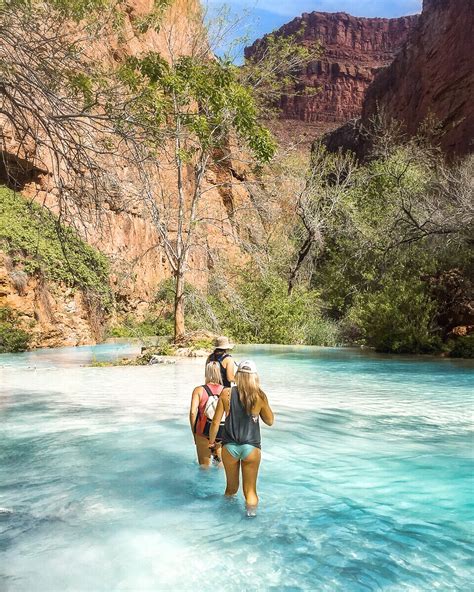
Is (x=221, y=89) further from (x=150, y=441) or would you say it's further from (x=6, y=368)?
(x=6, y=368)

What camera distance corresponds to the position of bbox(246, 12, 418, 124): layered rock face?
331ft

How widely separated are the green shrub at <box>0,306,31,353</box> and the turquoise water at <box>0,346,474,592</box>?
8.51 metres

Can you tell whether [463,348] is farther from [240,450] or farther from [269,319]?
[240,450]

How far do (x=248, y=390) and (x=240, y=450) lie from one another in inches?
18.1

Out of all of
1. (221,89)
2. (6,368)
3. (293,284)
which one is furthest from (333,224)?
(221,89)

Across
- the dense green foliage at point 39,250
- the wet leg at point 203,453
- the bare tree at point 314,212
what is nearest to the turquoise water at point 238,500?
the wet leg at point 203,453

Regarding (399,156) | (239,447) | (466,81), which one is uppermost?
(466,81)

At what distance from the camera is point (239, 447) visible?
14.0 ft

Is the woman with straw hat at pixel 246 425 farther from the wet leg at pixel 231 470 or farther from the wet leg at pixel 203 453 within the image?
the wet leg at pixel 203 453

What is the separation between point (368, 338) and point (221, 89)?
15.3m

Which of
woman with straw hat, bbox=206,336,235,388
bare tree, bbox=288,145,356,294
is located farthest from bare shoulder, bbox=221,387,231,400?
bare tree, bbox=288,145,356,294

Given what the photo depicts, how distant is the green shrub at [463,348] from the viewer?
16.9m

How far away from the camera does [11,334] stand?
17453 millimetres

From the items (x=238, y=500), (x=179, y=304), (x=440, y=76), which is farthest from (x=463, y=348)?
(x=440, y=76)
